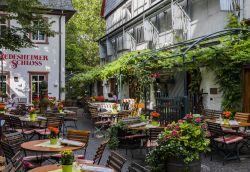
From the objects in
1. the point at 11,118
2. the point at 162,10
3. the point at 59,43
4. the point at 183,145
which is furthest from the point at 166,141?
the point at 59,43

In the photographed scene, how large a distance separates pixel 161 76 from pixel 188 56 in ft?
15.3

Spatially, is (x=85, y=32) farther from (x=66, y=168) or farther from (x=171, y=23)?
(x=66, y=168)

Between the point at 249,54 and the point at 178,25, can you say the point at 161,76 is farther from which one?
the point at 249,54

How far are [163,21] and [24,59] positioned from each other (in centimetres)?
846

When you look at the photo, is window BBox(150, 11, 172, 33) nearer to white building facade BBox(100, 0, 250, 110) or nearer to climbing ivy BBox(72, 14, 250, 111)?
white building facade BBox(100, 0, 250, 110)

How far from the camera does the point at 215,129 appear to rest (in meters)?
8.32

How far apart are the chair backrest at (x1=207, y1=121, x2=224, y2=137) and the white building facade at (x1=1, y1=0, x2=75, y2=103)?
13926mm

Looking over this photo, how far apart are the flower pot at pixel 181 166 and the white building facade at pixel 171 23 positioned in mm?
7045

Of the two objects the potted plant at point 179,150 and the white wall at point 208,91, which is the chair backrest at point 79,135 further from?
the white wall at point 208,91

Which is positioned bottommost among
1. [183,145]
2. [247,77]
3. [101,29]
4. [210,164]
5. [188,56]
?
[210,164]

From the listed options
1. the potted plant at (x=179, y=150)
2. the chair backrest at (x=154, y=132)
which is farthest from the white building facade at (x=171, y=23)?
the potted plant at (x=179, y=150)

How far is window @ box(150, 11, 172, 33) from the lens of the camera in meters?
18.1

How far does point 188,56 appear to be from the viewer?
13422 millimetres

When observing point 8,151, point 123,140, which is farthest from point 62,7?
point 8,151
